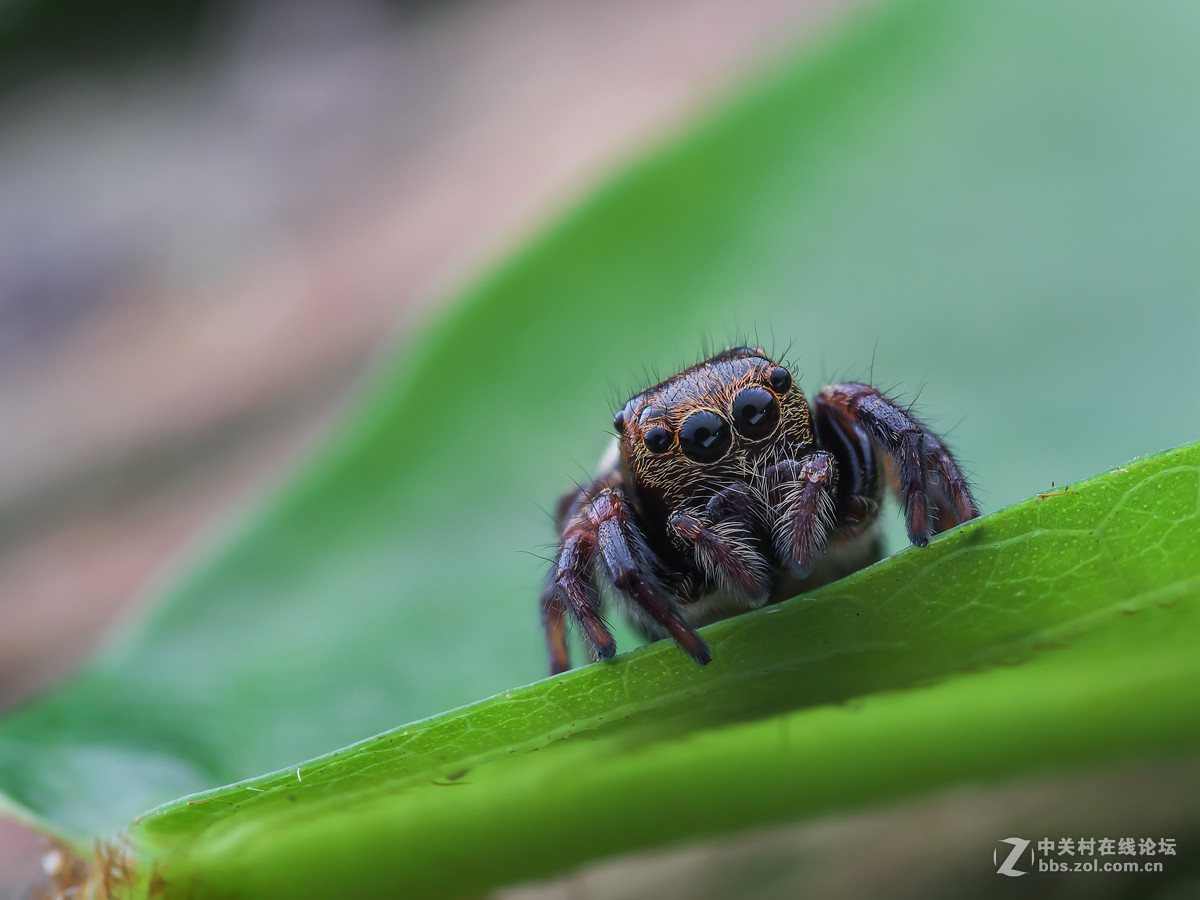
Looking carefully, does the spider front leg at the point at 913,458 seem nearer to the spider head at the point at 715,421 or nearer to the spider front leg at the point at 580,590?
the spider head at the point at 715,421

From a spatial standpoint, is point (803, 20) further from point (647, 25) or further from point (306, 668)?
point (306, 668)

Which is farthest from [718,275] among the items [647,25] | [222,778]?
[647,25]

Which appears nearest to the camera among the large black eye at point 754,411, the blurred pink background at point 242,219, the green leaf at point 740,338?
the large black eye at point 754,411

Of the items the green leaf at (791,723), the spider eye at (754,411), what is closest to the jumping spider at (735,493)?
the spider eye at (754,411)

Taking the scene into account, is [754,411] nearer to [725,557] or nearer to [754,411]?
[754,411]

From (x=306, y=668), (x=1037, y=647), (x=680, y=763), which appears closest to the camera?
(x=1037, y=647)

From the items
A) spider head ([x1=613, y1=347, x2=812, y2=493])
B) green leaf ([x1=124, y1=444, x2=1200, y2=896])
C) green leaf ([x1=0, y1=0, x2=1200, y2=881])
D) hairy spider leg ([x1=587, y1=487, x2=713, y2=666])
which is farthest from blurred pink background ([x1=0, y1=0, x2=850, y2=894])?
green leaf ([x1=124, y1=444, x2=1200, y2=896])

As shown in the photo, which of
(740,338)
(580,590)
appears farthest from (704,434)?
(740,338)
